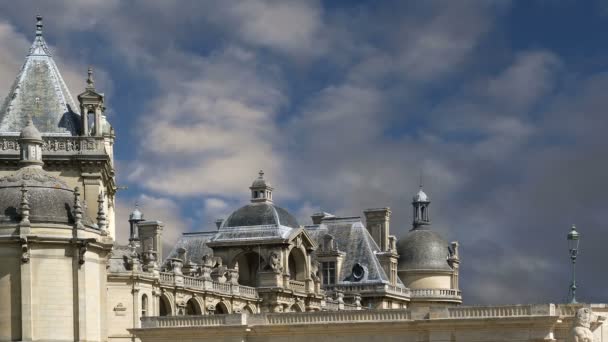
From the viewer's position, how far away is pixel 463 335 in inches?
2356

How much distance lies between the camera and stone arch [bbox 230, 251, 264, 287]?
95688 millimetres

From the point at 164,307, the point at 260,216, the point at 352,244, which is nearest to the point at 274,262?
the point at 260,216

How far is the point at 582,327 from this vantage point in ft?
185

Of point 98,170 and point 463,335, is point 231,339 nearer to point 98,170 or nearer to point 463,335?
point 463,335

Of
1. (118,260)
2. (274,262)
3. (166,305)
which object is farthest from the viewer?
(274,262)

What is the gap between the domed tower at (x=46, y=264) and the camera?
58.9 metres

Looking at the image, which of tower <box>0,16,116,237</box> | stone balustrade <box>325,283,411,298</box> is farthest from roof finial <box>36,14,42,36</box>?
stone balustrade <box>325,283,411,298</box>

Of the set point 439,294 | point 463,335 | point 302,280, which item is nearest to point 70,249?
point 463,335

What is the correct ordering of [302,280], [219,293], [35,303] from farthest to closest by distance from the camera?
[302,280], [219,293], [35,303]

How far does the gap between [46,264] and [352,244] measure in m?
54.5

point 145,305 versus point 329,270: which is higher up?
point 329,270

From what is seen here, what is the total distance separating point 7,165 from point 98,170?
444 centimetres

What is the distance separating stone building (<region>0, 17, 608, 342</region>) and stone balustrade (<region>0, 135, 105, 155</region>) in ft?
0.16

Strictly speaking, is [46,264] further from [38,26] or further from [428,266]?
[428,266]
